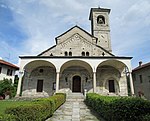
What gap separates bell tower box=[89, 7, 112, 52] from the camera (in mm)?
27406

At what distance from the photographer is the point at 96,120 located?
7.55 m

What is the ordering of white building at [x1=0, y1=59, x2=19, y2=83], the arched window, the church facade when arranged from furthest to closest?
1. the arched window
2. white building at [x1=0, y1=59, x2=19, y2=83]
3. the church facade

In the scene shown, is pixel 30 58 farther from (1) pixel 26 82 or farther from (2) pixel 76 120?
(2) pixel 76 120

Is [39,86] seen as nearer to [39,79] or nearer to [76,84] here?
[39,79]

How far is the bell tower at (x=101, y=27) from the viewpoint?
27406 millimetres

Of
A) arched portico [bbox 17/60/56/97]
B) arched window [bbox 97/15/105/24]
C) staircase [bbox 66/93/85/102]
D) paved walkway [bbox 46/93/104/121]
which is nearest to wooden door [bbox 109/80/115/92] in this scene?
staircase [bbox 66/93/85/102]

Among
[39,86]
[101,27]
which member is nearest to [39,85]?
[39,86]

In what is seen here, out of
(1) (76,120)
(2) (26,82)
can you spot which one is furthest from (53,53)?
(1) (76,120)

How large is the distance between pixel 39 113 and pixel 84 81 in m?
Result: 15.0

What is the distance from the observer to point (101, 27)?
28.8m

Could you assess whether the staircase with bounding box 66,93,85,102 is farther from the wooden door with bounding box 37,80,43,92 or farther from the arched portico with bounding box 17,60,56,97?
the wooden door with bounding box 37,80,43,92

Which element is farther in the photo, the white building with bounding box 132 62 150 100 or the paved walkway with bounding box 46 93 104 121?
the white building with bounding box 132 62 150 100

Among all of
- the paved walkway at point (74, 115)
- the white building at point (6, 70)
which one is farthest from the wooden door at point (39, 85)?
the paved walkway at point (74, 115)

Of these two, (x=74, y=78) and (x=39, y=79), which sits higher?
(x=74, y=78)
